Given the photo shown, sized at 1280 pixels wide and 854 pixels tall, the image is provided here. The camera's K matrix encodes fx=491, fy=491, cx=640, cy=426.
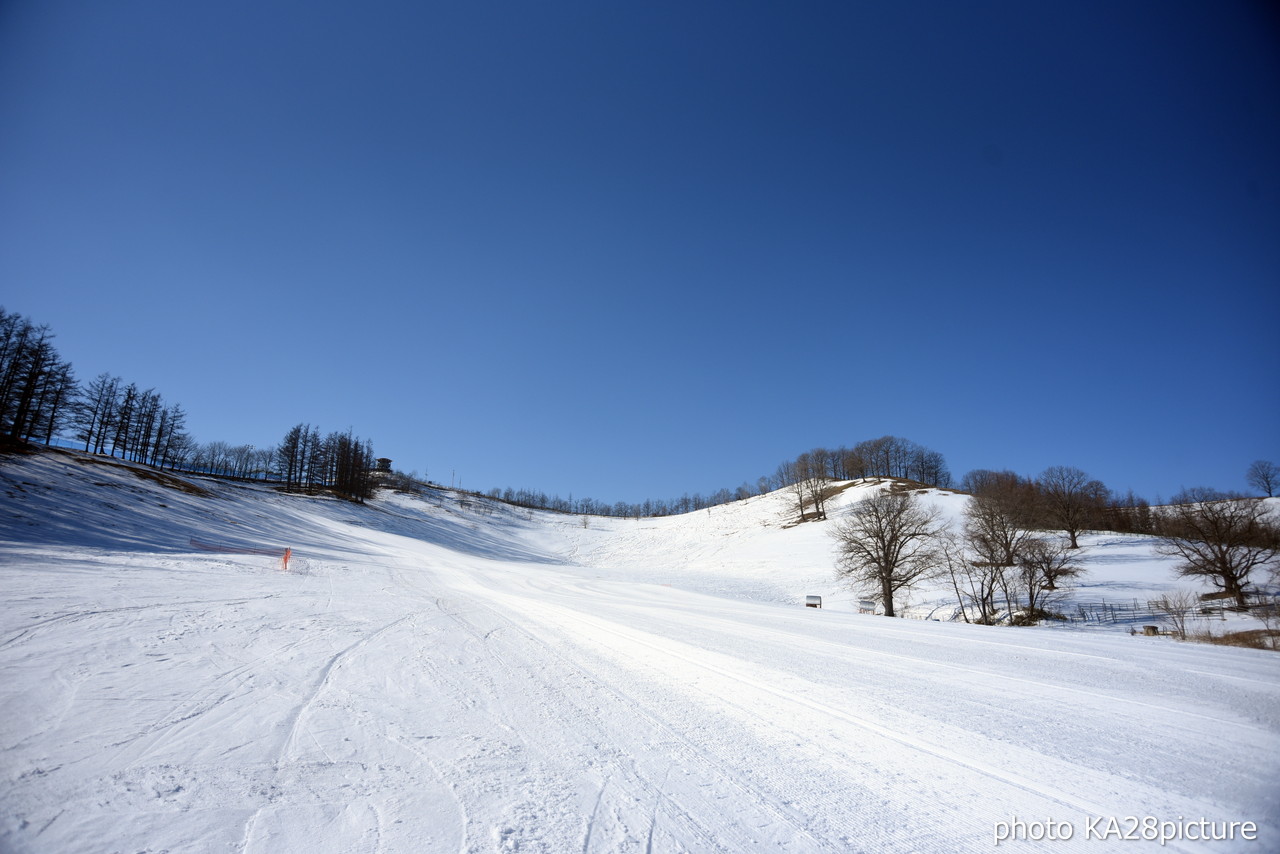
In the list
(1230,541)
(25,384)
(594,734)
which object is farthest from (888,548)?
(25,384)

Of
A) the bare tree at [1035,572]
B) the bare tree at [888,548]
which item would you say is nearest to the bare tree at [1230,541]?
the bare tree at [1035,572]

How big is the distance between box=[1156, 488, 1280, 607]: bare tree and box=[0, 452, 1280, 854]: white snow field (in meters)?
30.9

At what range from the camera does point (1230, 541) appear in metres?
30.2

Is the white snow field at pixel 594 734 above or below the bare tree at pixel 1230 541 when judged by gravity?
below

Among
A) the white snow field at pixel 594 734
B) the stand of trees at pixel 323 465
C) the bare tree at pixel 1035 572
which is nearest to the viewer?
the white snow field at pixel 594 734

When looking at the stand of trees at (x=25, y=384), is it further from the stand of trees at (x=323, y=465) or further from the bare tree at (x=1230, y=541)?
the bare tree at (x=1230, y=541)

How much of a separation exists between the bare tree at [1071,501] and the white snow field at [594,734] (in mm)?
53337

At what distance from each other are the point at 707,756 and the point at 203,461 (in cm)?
16221

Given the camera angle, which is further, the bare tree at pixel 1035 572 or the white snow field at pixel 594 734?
the bare tree at pixel 1035 572

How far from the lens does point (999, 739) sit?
15.7 feet

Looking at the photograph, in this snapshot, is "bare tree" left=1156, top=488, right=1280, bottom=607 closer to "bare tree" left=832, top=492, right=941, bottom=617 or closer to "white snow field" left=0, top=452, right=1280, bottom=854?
"bare tree" left=832, top=492, right=941, bottom=617

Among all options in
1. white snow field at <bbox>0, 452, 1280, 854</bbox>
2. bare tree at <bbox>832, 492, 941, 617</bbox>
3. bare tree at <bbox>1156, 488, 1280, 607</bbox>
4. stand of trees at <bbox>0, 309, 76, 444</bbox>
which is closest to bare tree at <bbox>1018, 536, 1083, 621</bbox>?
bare tree at <bbox>832, 492, 941, 617</bbox>

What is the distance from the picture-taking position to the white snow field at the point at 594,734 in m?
3.19

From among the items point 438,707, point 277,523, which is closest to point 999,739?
point 438,707
